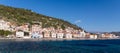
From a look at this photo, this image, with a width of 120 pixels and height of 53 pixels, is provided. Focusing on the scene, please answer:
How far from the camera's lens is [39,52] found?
9144cm

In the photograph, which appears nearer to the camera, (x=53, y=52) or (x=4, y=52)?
(x=4, y=52)

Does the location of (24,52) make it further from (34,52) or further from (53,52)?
(53,52)

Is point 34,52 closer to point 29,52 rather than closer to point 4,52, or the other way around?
point 29,52

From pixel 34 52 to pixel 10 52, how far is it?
7.48m

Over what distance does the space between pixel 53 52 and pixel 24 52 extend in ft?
30.9

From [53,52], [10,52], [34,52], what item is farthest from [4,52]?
[53,52]

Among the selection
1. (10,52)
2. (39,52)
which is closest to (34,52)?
(39,52)

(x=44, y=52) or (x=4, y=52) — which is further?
(x=44, y=52)

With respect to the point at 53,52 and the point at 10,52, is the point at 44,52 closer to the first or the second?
the point at 53,52

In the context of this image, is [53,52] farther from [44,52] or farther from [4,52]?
[4,52]

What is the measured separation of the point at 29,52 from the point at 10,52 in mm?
5771

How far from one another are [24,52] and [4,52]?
6381 mm

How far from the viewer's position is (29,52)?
294 feet

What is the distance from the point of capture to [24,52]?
89.0 metres
